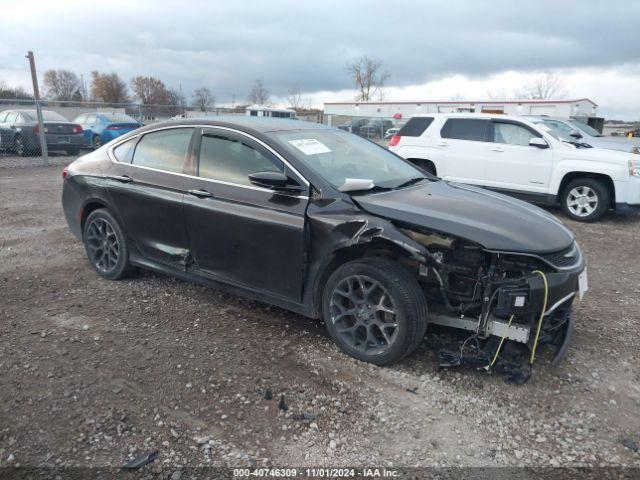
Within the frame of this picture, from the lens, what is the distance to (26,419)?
9.20 ft

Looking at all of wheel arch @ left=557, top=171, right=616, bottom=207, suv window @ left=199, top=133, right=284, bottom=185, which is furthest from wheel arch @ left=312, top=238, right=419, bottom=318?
wheel arch @ left=557, top=171, right=616, bottom=207

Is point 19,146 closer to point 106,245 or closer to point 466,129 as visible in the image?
point 106,245

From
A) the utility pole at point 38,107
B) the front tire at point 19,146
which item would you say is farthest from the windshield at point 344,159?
the front tire at point 19,146

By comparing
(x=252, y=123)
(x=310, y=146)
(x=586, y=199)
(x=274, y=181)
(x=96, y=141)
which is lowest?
(x=96, y=141)

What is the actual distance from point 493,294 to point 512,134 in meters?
6.44

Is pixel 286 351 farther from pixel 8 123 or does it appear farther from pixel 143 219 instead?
pixel 8 123

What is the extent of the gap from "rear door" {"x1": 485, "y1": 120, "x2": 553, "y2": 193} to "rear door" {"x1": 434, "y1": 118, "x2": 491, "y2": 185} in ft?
0.43

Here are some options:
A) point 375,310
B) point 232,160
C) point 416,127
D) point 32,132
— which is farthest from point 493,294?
point 32,132

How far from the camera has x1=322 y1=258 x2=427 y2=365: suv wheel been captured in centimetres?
317

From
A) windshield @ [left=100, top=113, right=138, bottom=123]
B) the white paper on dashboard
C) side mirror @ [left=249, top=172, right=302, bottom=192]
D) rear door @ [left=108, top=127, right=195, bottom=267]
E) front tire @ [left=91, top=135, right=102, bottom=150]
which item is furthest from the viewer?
windshield @ [left=100, top=113, right=138, bottom=123]

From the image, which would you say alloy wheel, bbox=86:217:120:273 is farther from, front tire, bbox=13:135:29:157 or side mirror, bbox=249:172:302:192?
front tire, bbox=13:135:29:157

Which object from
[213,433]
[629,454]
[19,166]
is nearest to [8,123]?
[19,166]

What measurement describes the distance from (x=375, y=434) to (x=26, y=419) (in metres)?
1.95

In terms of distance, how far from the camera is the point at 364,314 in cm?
336
